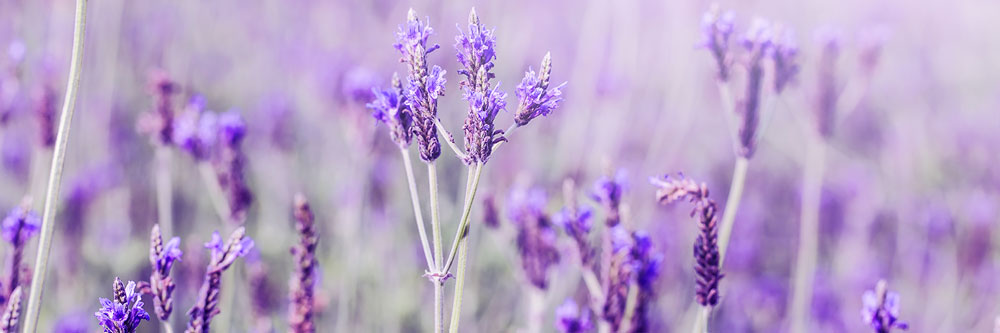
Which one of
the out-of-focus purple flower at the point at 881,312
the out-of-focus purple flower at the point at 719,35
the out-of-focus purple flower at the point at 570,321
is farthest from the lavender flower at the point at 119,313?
the out-of-focus purple flower at the point at 719,35

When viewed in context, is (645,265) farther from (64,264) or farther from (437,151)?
(64,264)

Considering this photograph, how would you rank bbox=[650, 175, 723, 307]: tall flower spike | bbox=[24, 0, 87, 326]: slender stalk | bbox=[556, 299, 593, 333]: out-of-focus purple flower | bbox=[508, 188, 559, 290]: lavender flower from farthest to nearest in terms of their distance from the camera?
bbox=[508, 188, 559, 290]: lavender flower, bbox=[556, 299, 593, 333]: out-of-focus purple flower, bbox=[650, 175, 723, 307]: tall flower spike, bbox=[24, 0, 87, 326]: slender stalk

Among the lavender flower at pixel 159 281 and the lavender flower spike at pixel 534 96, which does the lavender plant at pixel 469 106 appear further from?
the lavender flower at pixel 159 281

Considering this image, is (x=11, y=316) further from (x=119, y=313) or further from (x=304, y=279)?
(x=304, y=279)

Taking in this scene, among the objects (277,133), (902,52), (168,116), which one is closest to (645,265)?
(168,116)

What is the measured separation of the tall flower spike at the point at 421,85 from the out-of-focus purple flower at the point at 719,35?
785 mm

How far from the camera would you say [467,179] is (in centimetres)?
196

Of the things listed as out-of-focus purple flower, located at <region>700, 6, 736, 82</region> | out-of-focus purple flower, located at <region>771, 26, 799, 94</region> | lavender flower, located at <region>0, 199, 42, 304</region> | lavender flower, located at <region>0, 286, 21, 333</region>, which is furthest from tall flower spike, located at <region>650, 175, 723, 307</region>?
lavender flower, located at <region>0, 199, 42, 304</region>

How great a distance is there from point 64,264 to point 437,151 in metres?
2.28

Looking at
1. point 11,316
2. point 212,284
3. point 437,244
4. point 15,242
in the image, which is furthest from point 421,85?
point 15,242

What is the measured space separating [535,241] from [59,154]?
3.70ft

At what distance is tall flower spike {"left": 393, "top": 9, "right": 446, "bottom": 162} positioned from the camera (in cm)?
106

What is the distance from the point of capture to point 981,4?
816 centimetres

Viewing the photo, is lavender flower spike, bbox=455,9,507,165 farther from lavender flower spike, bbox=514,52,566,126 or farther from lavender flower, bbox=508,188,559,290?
lavender flower, bbox=508,188,559,290
